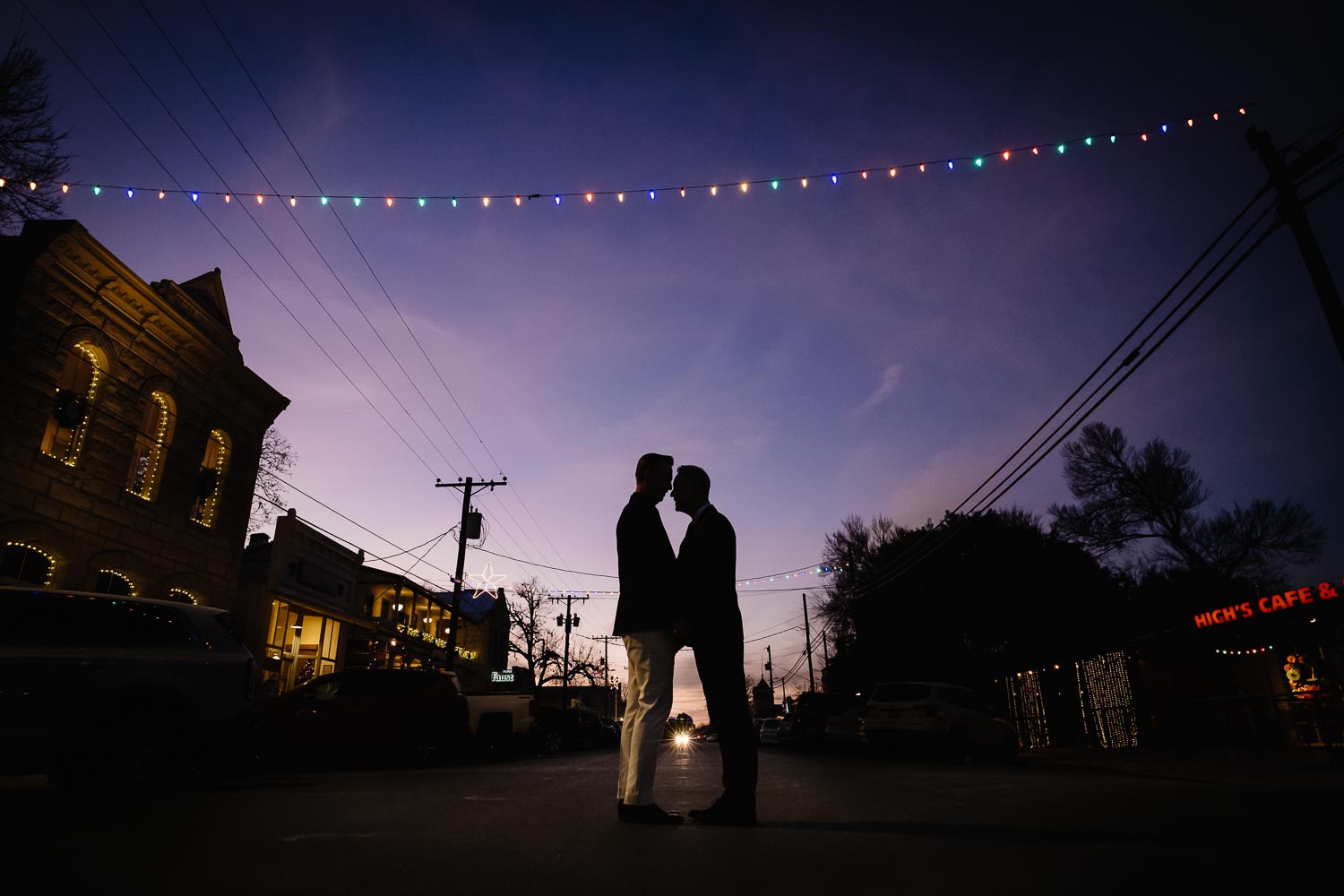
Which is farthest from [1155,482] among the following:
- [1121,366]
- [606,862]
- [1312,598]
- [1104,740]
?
[606,862]

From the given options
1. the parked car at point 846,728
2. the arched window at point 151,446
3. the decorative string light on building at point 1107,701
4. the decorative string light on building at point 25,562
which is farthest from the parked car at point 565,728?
the decorative string light on building at point 1107,701

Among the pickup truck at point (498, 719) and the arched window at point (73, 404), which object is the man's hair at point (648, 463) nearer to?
the pickup truck at point (498, 719)

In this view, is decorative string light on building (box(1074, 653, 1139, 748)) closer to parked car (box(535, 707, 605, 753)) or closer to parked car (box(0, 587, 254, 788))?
parked car (box(535, 707, 605, 753))

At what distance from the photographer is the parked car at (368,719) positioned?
1154 cm

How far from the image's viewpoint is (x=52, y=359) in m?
14.5

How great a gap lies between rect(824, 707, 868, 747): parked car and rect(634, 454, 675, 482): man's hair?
14460 mm

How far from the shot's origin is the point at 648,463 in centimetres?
481

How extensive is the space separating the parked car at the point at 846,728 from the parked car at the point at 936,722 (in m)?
2.07

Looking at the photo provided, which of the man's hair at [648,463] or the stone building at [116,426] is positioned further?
the stone building at [116,426]

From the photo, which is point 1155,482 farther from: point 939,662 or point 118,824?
point 118,824

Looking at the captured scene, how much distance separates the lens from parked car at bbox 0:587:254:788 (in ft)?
19.1

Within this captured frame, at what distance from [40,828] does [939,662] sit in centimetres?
3337

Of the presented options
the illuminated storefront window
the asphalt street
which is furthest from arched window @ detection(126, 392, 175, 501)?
the asphalt street

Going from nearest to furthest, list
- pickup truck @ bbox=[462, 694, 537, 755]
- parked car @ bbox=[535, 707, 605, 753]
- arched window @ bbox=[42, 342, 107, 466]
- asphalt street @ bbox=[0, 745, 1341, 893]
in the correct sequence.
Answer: asphalt street @ bbox=[0, 745, 1341, 893] → arched window @ bbox=[42, 342, 107, 466] → pickup truck @ bbox=[462, 694, 537, 755] → parked car @ bbox=[535, 707, 605, 753]
